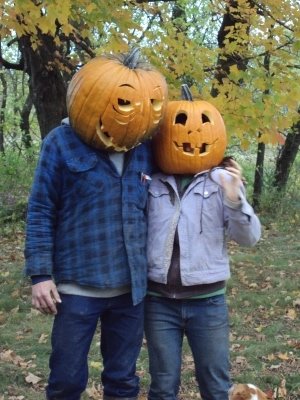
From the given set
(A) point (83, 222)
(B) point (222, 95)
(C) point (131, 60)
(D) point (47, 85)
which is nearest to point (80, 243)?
(A) point (83, 222)

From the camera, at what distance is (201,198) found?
110 inches

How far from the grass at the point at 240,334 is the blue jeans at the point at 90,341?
4.16ft

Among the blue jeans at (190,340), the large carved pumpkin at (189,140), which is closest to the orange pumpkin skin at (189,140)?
the large carved pumpkin at (189,140)

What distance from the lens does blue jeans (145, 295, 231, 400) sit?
2809mm

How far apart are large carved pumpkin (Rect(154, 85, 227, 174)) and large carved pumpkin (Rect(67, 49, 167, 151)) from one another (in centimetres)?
11

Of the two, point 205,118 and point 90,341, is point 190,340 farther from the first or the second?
point 205,118

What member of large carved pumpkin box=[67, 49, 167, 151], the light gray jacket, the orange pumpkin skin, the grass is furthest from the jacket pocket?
the grass

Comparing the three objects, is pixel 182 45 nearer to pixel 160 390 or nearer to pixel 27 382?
pixel 27 382

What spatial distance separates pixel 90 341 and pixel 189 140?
1.13 metres

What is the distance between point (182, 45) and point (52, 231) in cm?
461

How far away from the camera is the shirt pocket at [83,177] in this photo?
272 cm

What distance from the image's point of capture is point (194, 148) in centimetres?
285

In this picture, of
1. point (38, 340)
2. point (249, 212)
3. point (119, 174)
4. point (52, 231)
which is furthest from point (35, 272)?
point (38, 340)

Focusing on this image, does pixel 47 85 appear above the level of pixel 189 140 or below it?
above
